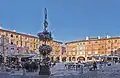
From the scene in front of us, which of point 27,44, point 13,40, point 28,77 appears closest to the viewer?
point 28,77

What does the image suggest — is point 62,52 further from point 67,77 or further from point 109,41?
point 67,77

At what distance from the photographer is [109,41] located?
12200 cm

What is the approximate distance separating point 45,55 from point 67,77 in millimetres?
9364

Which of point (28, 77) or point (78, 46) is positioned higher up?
point (78, 46)

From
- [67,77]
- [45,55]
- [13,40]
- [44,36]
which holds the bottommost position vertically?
[67,77]

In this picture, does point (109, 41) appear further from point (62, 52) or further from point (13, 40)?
point (13, 40)

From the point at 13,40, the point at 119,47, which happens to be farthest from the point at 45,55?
the point at 119,47

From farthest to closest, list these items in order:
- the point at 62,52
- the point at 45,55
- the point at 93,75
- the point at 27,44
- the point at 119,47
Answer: the point at 62,52 < the point at 119,47 < the point at 27,44 < the point at 45,55 < the point at 93,75

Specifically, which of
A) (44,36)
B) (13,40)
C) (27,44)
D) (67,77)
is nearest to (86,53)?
(27,44)

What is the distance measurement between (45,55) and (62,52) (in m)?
102

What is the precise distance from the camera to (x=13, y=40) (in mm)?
94125

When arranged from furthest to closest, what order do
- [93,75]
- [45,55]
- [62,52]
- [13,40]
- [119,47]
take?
[62,52], [119,47], [13,40], [45,55], [93,75]

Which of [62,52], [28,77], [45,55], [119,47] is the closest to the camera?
[28,77]

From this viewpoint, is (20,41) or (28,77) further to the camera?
(20,41)
